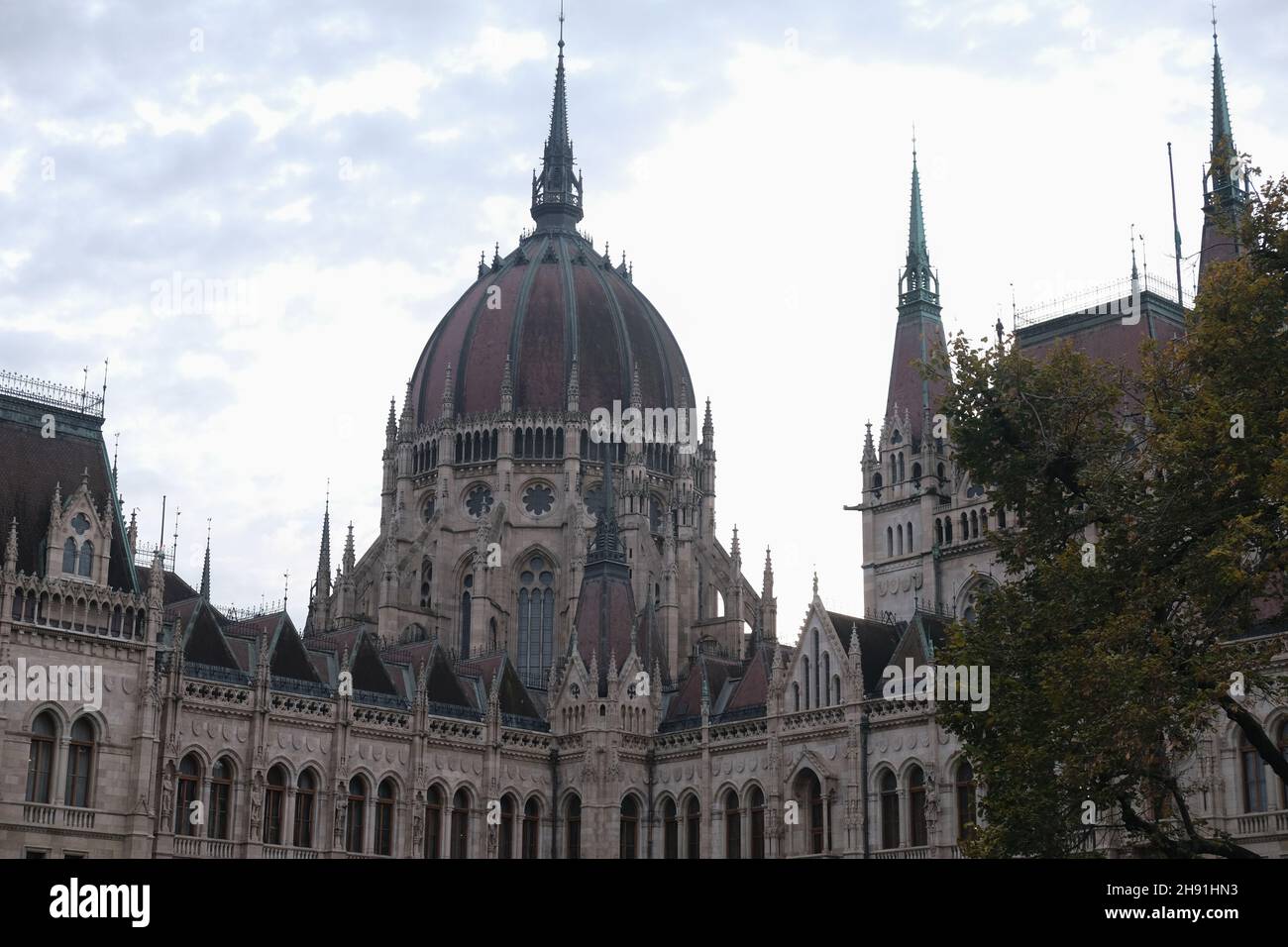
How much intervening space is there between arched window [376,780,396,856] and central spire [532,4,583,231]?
42.8 meters

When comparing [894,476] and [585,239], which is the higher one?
[585,239]

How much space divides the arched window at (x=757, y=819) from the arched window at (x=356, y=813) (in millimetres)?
13244

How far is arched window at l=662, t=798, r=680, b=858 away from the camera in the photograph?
6575cm

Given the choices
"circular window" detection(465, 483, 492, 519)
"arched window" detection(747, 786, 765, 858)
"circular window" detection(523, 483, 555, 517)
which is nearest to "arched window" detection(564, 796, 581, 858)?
"arched window" detection(747, 786, 765, 858)

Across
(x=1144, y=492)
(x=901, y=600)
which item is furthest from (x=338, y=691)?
(x=1144, y=492)

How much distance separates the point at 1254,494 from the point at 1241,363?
240 cm

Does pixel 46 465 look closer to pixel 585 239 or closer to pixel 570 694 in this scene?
pixel 570 694

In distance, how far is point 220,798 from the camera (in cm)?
5803

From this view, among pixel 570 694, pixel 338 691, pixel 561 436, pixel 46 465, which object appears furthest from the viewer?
pixel 561 436

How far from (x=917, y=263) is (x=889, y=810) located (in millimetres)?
27553

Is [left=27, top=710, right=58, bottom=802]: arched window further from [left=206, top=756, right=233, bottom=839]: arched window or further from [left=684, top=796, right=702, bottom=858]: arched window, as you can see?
Answer: [left=684, top=796, right=702, bottom=858]: arched window

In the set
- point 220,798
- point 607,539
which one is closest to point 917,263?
point 607,539

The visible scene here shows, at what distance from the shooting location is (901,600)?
71500 mm
